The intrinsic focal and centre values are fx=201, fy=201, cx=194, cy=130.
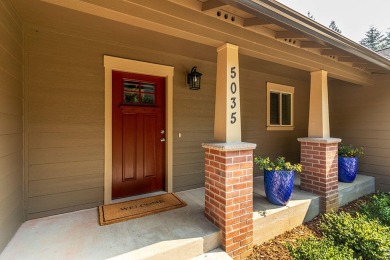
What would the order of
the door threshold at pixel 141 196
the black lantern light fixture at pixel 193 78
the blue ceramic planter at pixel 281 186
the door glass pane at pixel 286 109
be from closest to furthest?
the blue ceramic planter at pixel 281 186 < the door threshold at pixel 141 196 < the black lantern light fixture at pixel 193 78 < the door glass pane at pixel 286 109

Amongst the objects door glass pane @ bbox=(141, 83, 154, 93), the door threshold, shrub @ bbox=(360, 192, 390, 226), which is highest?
door glass pane @ bbox=(141, 83, 154, 93)

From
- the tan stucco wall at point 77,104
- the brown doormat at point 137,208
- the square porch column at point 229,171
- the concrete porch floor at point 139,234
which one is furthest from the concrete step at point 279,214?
the tan stucco wall at point 77,104

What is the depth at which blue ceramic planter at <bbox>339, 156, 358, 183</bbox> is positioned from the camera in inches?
155

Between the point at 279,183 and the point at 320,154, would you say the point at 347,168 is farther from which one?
the point at 279,183

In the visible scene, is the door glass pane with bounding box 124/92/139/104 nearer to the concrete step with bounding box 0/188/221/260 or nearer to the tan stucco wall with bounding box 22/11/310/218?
the tan stucco wall with bounding box 22/11/310/218

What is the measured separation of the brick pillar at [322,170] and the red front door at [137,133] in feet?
8.39

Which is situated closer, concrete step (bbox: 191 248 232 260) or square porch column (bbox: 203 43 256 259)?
concrete step (bbox: 191 248 232 260)

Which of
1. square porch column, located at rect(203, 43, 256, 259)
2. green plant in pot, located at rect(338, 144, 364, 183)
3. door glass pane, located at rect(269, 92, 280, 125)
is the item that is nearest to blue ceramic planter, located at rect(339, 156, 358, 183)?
green plant in pot, located at rect(338, 144, 364, 183)

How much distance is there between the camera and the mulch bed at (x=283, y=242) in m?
2.33

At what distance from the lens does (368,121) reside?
4672 mm

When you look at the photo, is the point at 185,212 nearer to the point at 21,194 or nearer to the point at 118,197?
the point at 118,197

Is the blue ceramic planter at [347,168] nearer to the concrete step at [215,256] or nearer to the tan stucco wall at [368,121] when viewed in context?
the tan stucco wall at [368,121]

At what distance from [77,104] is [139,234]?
1.88 meters

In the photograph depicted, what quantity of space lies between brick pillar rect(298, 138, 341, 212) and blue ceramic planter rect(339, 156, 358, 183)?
0.68 m
